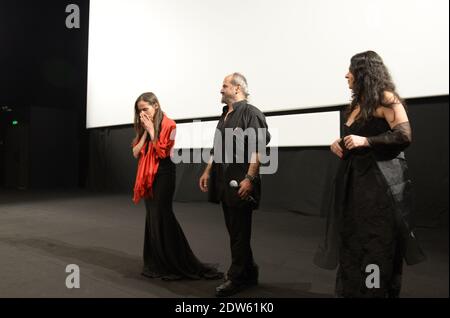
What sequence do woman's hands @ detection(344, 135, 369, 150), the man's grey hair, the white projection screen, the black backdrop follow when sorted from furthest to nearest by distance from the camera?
1. the black backdrop
2. the white projection screen
3. the man's grey hair
4. woman's hands @ detection(344, 135, 369, 150)

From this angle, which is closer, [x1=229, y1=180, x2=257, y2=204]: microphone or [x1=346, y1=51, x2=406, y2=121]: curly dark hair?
[x1=346, y1=51, x2=406, y2=121]: curly dark hair

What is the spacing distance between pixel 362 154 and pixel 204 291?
1.01 m

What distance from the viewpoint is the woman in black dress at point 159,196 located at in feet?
6.44

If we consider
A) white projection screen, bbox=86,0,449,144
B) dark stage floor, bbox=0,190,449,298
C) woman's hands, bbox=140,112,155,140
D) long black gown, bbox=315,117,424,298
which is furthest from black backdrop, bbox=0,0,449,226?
long black gown, bbox=315,117,424,298

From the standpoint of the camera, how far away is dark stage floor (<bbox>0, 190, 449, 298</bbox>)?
1.82 meters

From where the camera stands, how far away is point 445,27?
8.68ft

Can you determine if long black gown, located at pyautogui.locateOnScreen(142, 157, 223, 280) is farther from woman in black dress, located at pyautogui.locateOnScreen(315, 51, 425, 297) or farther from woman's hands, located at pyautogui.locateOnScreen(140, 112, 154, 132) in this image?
woman in black dress, located at pyautogui.locateOnScreen(315, 51, 425, 297)

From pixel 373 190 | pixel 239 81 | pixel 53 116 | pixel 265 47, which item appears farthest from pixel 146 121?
pixel 53 116

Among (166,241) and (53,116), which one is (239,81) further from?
(53,116)

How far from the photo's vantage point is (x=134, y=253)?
8.32 ft

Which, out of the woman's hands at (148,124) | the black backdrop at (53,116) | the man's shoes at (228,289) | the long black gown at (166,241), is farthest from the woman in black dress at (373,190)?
the black backdrop at (53,116)

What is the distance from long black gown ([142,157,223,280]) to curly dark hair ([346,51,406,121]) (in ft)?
3.47

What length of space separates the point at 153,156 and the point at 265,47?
1.99 m
